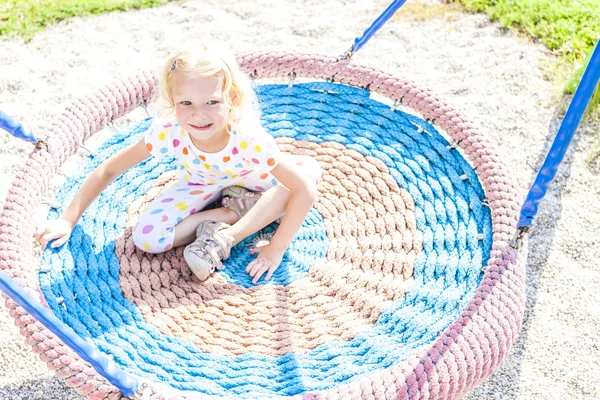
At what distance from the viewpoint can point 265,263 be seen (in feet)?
5.94

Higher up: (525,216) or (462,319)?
(525,216)

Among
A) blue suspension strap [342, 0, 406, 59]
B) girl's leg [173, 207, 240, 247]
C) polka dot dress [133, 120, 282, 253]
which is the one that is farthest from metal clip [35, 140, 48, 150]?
blue suspension strap [342, 0, 406, 59]

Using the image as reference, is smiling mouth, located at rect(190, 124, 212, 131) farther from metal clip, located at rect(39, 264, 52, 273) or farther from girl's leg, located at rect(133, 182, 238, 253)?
metal clip, located at rect(39, 264, 52, 273)

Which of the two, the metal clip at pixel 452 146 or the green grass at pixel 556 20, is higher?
the metal clip at pixel 452 146

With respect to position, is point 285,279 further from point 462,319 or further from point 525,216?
point 525,216

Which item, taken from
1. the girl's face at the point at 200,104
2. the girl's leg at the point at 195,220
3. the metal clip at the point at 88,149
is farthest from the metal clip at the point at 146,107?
the girl's face at the point at 200,104

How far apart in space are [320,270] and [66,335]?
2.75 feet

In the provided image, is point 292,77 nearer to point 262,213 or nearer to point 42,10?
point 262,213

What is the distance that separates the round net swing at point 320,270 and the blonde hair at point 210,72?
436 mm

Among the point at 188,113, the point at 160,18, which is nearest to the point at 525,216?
the point at 188,113

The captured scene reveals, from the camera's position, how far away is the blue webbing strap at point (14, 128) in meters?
1.58

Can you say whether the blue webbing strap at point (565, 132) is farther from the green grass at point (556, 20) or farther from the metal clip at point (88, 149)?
the green grass at point (556, 20)

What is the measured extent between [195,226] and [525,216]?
873mm

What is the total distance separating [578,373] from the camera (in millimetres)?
1808
